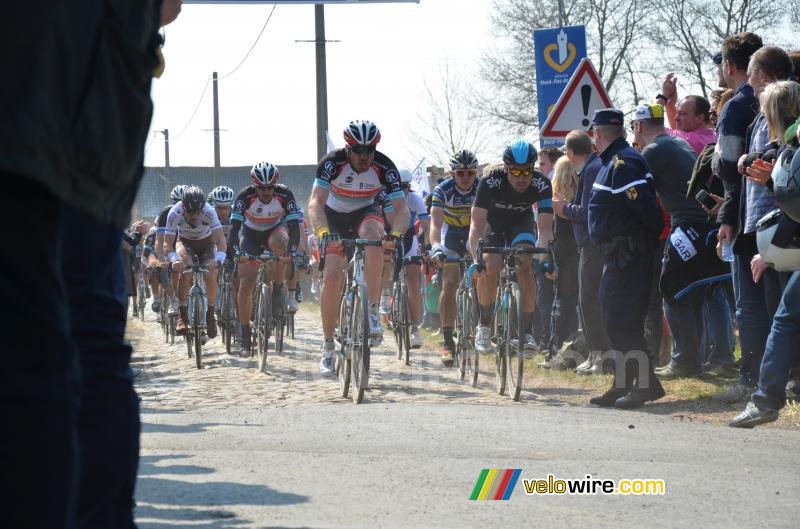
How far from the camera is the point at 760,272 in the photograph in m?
7.85

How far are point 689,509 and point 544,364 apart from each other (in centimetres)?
743

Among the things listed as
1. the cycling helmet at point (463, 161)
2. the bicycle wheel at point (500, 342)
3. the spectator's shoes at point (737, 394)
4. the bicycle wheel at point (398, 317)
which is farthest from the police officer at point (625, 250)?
the bicycle wheel at point (398, 317)

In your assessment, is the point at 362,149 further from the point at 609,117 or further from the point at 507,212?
the point at 609,117

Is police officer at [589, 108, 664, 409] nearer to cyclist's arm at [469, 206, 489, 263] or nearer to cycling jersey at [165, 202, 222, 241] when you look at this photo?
cyclist's arm at [469, 206, 489, 263]

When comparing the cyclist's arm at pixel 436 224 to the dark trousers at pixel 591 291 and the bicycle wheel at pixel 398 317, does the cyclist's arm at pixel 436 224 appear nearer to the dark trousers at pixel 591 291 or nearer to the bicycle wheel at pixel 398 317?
the bicycle wheel at pixel 398 317

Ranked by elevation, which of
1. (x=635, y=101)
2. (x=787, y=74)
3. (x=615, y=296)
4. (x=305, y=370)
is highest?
(x=635, y=101)

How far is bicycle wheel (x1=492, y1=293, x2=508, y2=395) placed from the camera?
33.9 feet

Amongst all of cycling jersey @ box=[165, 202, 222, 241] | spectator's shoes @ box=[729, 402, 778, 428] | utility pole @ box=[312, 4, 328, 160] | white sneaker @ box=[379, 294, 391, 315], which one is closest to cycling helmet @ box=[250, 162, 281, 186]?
cycling jersey @ box=[165, 202, 222, 241]

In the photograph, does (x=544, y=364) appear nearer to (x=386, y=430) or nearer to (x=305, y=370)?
(x=305, y=370)

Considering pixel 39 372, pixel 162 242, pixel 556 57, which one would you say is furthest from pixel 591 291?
pixel 39 372

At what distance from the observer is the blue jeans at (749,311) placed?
8266mm

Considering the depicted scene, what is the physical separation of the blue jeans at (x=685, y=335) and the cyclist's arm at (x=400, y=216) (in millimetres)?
2275

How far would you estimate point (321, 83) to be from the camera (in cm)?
3012

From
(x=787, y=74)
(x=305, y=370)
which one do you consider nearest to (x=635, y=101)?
(x=305, y=370)
